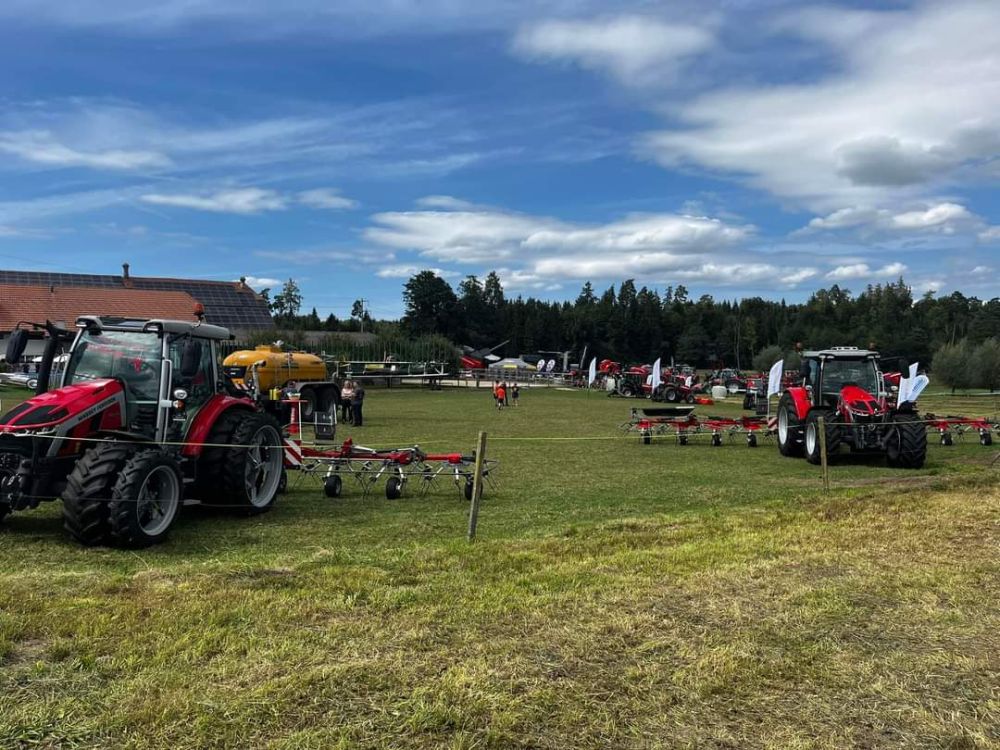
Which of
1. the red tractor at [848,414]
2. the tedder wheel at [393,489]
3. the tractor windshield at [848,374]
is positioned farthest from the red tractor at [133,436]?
the tractor windshield at [848,374]

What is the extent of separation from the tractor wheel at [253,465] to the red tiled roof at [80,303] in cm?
4094

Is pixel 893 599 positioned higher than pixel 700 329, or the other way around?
pixel 700 329

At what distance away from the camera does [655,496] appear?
1007 centimetres

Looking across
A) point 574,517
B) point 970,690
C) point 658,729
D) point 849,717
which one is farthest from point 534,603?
point 574,517

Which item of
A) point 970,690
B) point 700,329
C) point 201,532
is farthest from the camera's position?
point 700,329

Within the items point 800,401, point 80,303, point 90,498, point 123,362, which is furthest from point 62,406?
point 80,303

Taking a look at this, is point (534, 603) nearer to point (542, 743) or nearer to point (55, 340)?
point (542, 743)

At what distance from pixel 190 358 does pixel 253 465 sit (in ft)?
4.52

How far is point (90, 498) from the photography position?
649 centimetres

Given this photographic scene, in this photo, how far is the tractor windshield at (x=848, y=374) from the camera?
49.1ft

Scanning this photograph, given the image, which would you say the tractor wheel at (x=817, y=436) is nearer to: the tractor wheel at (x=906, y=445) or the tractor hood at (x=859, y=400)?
the tractor hood at (x=859, y=400)

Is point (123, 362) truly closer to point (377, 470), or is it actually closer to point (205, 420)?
point (205, 420)

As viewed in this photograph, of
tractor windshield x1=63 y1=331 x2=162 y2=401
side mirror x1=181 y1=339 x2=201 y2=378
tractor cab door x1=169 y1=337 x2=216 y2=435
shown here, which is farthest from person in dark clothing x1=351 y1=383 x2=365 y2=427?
tractor windshield x1=63 y1=331 x2=162 y2=401

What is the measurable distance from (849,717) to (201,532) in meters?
6.03
